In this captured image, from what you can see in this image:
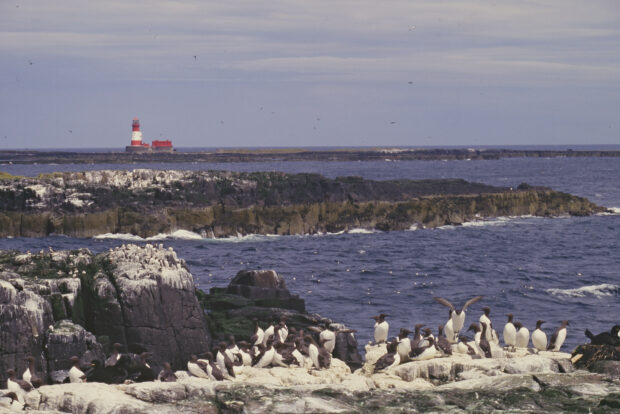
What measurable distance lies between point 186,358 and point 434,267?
26641 mm

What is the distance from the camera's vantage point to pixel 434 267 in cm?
4772

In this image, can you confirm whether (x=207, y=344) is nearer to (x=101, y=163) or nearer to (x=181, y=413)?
(x=181, y=413)

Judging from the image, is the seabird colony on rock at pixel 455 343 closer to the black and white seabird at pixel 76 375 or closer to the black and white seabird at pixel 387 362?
the black and white seabird at pixel 387 362

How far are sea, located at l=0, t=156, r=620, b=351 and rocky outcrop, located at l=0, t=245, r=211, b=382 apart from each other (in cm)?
753

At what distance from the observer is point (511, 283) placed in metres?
42.8

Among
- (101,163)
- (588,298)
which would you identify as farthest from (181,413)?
(101,163)

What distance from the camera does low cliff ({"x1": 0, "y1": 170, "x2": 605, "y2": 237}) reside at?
57.1 m

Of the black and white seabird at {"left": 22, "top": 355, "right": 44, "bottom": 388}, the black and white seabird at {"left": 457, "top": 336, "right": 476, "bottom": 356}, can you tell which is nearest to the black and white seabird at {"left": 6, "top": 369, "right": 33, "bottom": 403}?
the black and white seabird at {"left": 22, "top": 355, "right": 44, "bottom": 388}

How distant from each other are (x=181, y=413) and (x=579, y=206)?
66925 mm

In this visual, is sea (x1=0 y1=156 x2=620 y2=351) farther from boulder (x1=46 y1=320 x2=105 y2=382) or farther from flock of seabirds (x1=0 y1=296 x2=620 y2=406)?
boulder (x1=46 y1=320 x2=105 y2=382)

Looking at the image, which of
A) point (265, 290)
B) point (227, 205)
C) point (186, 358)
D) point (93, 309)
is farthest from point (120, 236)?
point (186, 358)

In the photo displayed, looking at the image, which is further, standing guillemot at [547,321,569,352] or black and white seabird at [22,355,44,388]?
standing guillemot at [547,321,569,352]

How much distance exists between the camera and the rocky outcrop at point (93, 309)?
20.7 metres

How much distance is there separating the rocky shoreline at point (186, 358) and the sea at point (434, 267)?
7204mm
